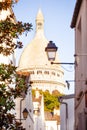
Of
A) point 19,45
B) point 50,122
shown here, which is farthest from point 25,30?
point 50,122

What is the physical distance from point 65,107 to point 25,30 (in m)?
21.8

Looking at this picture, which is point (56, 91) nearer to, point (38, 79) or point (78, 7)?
point (38, 79)

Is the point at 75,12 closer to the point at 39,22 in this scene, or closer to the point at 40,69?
the point at 40,69

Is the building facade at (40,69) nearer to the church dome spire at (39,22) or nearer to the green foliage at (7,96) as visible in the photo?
the church dome spire at (39,22)

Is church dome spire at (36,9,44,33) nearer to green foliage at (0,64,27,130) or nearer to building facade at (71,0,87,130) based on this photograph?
building facade at (71,0,87,130)

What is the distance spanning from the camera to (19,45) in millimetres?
10227

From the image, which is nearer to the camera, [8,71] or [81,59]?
[8,71]

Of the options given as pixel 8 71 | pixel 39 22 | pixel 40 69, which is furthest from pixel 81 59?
pixel 39 22

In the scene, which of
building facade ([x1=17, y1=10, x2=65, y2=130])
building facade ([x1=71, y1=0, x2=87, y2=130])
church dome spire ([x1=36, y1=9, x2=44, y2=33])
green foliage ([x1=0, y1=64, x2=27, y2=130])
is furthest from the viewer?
church dome spire ([x1=36, y1=9, x2=44, y2=33])

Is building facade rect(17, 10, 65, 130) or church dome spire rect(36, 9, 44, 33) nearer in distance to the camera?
building facade rect(17, 10, 65, 130)

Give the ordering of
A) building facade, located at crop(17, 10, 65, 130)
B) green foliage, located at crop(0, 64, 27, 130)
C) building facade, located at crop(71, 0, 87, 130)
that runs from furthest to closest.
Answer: building facade, located at crop(17, 10, 65, 130) < building facade, located at crop(71, 0, 87, 130) < green foliage, located at crop(0, 64, 27, 130)

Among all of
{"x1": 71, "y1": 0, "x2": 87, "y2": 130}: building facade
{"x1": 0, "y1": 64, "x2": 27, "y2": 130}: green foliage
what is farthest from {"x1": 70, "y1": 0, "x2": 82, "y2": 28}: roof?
{"x1": 0, "y1": 64, "x2": 27, "y2": 130}: green foliage

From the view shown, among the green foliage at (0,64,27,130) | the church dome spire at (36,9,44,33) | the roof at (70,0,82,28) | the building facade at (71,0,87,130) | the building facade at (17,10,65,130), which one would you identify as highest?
the church dome spire at (36,9,44,33)

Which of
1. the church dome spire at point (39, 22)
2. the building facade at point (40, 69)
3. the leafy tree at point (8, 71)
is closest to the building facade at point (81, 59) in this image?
the leafy tree at point (8, 71)
